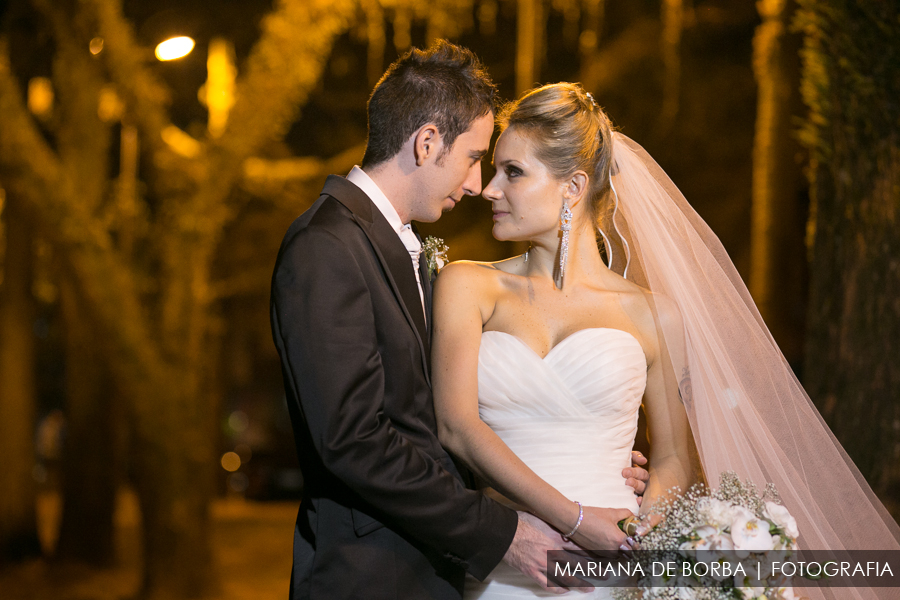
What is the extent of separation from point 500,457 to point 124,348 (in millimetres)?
4523

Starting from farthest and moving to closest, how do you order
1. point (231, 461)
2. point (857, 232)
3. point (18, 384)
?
point (231, 461) < point (18, 384) < point (857, 232)

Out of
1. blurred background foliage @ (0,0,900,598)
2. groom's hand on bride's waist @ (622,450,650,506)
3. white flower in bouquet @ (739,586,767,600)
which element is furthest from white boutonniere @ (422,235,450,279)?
blurred background foliage @ (0,0,900,598)

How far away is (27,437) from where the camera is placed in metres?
8.80

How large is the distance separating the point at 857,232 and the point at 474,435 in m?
2.11

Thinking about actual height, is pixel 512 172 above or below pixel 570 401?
above

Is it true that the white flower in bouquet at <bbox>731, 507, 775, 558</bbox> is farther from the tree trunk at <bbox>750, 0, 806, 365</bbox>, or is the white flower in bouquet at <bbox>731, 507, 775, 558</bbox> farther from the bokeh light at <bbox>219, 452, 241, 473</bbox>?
the bokeh light at <bbox>219, 452, 241, 473</bbox>

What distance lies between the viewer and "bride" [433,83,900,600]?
103 inches

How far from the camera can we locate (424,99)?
2.43 metres

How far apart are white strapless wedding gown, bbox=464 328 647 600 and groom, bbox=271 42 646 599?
11.7 inches

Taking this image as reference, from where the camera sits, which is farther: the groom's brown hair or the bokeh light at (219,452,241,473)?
the bokeh light at (219,452,241,473)

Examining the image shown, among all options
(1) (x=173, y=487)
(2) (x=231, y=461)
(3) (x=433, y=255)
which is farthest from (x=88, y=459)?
(2) (x=231, y=461)

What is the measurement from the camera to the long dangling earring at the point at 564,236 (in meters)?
2.83

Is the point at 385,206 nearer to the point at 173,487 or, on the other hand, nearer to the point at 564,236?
the point at 564,236

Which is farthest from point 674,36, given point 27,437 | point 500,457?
point 27,437
